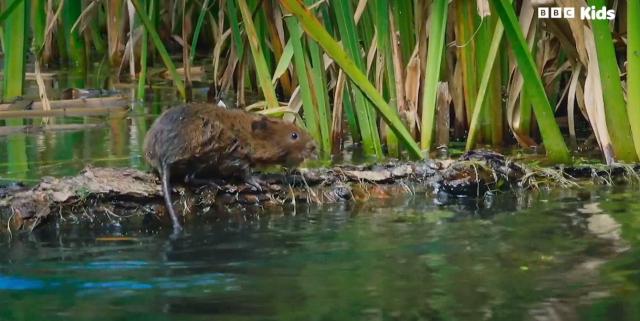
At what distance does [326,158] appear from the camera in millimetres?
5570

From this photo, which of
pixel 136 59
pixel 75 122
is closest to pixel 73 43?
pixel 136 59

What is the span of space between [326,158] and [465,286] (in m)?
2.16

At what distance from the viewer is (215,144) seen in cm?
475

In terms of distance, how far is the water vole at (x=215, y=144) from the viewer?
4.57 metres

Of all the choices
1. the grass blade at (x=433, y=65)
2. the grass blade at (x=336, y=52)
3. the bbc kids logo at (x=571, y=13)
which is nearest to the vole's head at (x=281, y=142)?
the grass blade at (x=336, y=52)

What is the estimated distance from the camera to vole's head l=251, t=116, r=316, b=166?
500 cm

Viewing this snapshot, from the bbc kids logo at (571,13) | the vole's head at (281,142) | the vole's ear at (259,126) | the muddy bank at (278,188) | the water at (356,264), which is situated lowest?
the water at (356,264)

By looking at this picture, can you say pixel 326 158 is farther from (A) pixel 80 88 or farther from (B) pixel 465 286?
(A) pixel 80 88

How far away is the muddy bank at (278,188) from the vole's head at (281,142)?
17 centimetres

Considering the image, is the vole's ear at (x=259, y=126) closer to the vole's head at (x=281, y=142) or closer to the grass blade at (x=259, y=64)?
the vole's head at (x=281, y=142)

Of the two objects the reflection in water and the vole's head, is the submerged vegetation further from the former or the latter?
the reflection in water

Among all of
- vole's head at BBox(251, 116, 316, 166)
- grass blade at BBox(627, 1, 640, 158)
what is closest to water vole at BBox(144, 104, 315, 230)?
vole's head at BBox(251, 116, 316, 166)

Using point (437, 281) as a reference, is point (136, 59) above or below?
above

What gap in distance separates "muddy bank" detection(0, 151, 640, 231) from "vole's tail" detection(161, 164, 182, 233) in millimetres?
86
